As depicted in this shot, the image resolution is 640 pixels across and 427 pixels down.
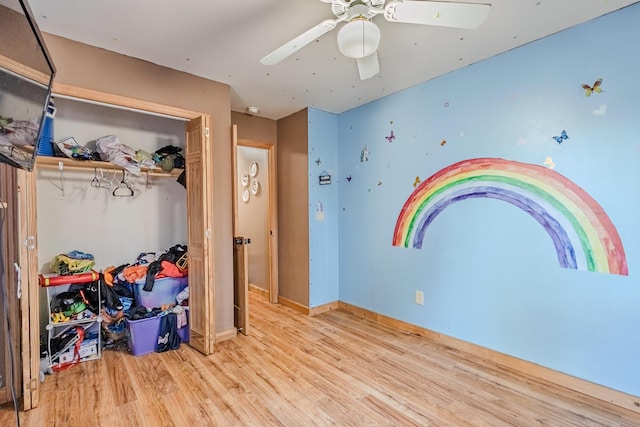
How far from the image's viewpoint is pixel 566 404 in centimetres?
194

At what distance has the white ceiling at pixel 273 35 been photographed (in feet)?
5.91

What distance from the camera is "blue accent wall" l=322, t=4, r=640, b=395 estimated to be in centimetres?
191

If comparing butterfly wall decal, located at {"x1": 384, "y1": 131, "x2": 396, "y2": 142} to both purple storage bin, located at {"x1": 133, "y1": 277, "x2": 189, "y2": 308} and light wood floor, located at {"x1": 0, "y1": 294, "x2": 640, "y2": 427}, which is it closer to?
light wood floor, located at {"x1": 0, "y1": 294, "x2": 640, "y2": 427}

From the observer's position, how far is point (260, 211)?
4.37 m

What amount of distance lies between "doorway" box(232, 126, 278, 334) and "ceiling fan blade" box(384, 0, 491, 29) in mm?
2595

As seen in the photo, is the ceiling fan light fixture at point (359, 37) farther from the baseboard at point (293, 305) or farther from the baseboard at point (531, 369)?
the baseboard at point (293, 305)

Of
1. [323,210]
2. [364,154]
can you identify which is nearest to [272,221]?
[323,210]

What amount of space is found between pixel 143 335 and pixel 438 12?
3133mm

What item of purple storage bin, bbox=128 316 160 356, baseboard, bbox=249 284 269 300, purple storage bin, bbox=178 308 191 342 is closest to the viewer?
purple storage bin, bbox=128 316 160 356

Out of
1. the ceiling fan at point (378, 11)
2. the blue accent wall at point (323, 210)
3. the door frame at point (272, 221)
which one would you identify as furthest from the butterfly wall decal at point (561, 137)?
the door frame at point (272, 221)

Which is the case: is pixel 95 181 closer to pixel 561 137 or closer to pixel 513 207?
pixel 513 207

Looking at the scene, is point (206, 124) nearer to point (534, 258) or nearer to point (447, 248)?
point (447, 248)

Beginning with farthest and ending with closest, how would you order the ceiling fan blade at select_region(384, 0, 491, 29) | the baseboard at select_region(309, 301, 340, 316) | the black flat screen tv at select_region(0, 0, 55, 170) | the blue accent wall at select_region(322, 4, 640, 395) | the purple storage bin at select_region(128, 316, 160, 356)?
the baseboard at select_region(309, 301, 340, 316) → the purple storage bin at select_region(128, 316, 160, 356) → the blue accent wall at select_region(322, 4, 640, 395) → the ceiling fan blade at select_region(384, 0, 491, 29) → the black flat screen tv at select_region(0, 0, 55, 170)

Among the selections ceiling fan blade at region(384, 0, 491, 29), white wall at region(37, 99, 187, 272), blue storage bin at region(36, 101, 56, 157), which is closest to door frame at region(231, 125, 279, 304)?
white wall at region(37, 99, 187, 272)
